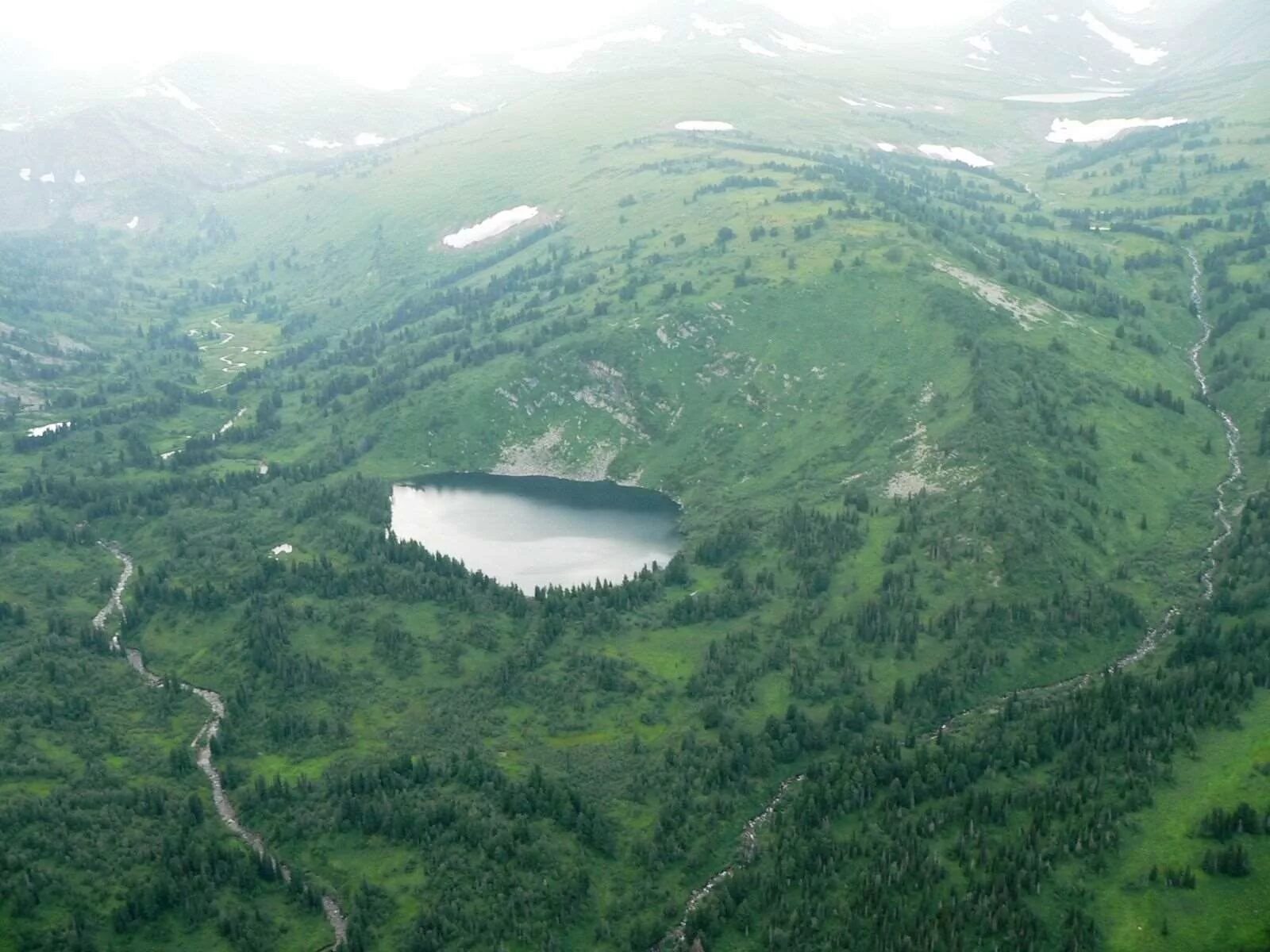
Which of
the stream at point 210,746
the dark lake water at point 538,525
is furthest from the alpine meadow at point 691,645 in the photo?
the dark lake water at point 538,525

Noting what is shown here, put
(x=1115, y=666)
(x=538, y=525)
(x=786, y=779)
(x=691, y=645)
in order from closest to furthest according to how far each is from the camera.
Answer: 1. (x=786, y=779)
2. (x=1115, y=666)
3. (x=691, y=645)
4. (x=538, y=525)

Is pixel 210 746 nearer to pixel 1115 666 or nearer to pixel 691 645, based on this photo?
pixel 691 645

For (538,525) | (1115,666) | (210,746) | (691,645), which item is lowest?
(210,746)

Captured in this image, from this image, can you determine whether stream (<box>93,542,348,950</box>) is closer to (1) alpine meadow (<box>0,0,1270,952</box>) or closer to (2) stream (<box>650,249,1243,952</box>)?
(1) alpine meadow (<box>0,0,1270,952</box>)

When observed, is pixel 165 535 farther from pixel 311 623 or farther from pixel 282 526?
pixel 311 623

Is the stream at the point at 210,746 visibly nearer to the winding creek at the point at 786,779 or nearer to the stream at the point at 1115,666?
the winding creek at the point at 786,779

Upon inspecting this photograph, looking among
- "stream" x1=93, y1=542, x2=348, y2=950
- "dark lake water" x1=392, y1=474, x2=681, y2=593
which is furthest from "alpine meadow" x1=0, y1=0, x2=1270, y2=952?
"dark lake water" x1=392, y1=474, x2=681, y2=593

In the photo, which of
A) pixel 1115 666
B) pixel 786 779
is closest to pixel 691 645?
pixel 786 779

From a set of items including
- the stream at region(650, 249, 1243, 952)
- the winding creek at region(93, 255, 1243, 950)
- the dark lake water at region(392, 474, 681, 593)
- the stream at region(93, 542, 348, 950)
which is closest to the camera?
the stream at region(93, 542, 348, 950)
